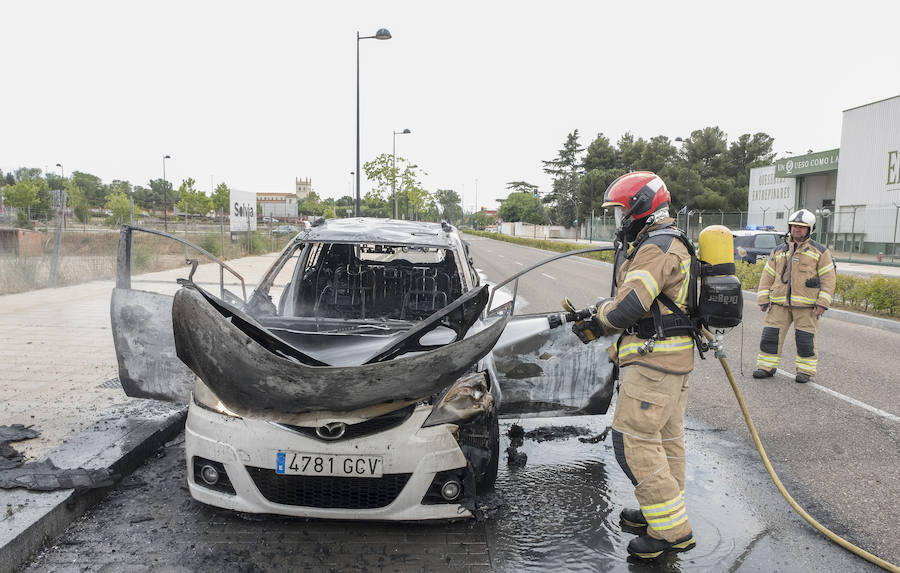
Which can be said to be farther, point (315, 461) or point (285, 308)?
point (285, 308)

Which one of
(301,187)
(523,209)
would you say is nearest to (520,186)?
(523,209)

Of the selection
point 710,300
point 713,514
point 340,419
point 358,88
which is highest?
point 358,88

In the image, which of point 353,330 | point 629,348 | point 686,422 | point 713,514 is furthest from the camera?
point 686,422

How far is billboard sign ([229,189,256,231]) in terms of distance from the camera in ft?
79.6

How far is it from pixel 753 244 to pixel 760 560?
20.4 meters

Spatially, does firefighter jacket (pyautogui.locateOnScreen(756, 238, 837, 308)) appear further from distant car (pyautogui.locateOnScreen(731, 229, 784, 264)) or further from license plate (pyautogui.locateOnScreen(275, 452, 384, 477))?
distant car (pyautogui.locateOnScreen(731, 229, 784, 264))

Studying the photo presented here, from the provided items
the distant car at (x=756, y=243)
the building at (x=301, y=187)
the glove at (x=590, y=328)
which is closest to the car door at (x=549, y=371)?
the glove at (x=590, y=328)

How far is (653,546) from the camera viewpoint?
2.97 meters

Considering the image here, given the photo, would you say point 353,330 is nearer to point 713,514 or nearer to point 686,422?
point 713,514

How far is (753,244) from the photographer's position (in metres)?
21.2

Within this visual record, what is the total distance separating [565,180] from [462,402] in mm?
86278

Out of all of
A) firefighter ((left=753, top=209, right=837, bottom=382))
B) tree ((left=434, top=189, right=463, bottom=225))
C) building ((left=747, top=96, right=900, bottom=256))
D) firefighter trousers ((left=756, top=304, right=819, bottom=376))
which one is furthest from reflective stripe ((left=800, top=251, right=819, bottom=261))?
tree ((left=434, top=189, right=463, bottom=225))

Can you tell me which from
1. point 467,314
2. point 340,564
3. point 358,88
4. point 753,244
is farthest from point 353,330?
point 753,244

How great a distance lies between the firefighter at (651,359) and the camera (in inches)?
119
